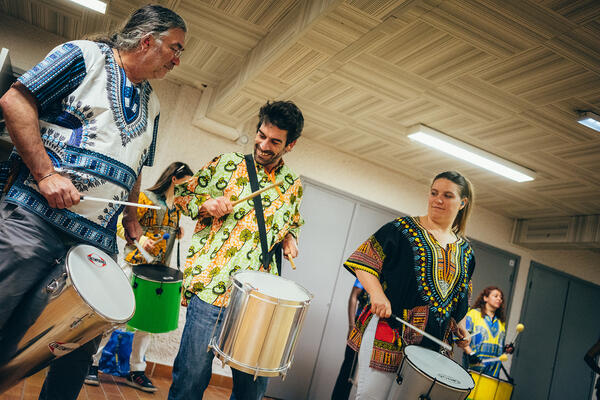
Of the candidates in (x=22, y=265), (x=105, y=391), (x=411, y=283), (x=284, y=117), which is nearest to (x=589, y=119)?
(x=411, y=283)

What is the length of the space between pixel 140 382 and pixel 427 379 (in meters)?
2.94

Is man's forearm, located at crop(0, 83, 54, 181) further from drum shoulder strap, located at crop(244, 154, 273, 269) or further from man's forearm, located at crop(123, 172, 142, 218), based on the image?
drum shoulder strap, located at crop(244, 154, 273, 269)

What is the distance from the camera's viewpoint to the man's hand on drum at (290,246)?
77.4 inches

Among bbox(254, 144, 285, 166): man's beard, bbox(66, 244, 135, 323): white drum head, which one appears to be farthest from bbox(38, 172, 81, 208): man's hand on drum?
bbox(254, 144, 285, 166): man's beard

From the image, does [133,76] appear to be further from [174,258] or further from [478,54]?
[174,258]

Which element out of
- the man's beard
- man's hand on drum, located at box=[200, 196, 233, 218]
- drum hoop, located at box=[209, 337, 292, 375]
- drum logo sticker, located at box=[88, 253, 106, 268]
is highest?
the man's beard

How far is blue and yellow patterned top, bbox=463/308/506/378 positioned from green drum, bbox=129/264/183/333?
3.15 m

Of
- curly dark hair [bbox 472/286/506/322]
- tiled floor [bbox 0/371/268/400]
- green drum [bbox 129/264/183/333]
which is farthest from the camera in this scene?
curly dark hair [bbox 472/286/506/322]

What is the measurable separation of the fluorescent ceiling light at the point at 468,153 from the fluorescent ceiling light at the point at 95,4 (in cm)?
306

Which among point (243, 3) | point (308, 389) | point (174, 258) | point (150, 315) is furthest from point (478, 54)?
point (308, 389)

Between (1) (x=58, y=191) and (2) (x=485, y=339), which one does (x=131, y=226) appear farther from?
(2) (x=485, y=339)

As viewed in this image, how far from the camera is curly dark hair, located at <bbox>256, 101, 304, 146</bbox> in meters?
1.90

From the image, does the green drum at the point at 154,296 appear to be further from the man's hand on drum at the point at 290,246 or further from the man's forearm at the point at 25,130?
the man's forearm at the point at 25,130

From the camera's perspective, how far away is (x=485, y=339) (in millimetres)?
4668
